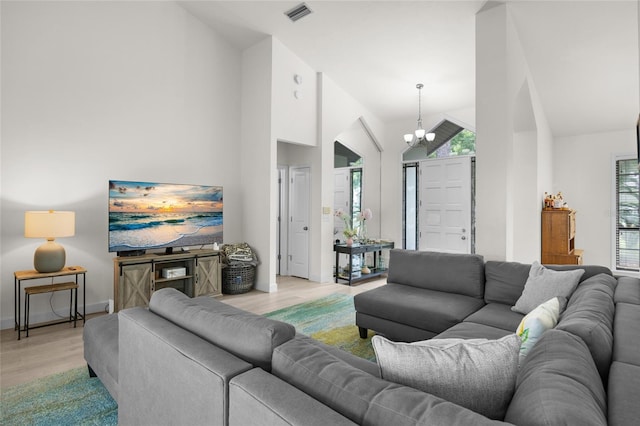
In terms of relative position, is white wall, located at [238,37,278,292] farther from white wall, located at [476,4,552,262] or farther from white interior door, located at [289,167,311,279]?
white wall, located at [476,4,552,262]

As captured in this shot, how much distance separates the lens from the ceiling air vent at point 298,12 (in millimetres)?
4211

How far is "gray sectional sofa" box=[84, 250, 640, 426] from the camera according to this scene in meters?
0.84

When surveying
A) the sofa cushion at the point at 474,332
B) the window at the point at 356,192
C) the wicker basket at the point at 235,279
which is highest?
the window at the point at 356,192

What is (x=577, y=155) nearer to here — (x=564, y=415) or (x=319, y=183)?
(x=319, y=183)

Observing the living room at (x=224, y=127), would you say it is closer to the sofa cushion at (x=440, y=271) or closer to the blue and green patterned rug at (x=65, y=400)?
the sofa cushion at (x=440, y=271)

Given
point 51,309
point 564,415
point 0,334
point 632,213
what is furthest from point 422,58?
point 0,334

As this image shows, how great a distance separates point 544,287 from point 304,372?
2165 mm

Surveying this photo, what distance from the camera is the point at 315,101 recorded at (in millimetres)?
5688

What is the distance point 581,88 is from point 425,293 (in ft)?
13.1

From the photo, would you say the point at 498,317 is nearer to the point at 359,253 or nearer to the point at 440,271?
the point at 440,271

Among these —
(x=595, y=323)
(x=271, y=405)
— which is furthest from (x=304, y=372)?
(x=595, y=323)

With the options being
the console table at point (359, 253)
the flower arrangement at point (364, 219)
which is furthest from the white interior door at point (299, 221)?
the flower arrangement at point (364, 219)

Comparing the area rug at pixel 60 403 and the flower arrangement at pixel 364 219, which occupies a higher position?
the flower arrangement at pixel 364 219

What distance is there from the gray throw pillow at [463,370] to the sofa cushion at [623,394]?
0.78 feet
